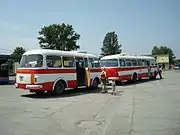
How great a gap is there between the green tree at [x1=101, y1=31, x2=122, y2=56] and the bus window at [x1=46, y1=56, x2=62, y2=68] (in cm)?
9159

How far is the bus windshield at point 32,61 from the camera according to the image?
15.7 meters

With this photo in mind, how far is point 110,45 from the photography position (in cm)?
10950

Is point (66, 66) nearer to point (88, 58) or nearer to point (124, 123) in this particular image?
point (88, 58)

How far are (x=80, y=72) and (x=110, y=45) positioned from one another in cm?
9094

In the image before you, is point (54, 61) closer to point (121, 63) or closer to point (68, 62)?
point (68, 62)

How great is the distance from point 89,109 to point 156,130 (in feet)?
14.1

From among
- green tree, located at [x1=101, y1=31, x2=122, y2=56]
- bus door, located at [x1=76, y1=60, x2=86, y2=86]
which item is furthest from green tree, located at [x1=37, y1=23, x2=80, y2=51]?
green tree, located at [x1=101, y1=31, x2=122, y2=56]

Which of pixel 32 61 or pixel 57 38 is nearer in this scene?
pixel 32 61

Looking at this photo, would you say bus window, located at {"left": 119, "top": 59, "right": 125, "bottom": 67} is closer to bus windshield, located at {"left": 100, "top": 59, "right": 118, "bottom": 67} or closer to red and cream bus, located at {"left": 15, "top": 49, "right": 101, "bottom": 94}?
bus windshield, located at {"left": 100, "top": 59, "right": 118, "bottom": 67}

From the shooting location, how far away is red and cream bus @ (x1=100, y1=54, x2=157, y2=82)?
80.4 feet

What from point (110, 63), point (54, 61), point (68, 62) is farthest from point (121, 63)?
point (54, 61)

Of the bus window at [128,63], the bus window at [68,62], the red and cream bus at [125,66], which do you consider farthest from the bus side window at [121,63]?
the bus window at [68,62]

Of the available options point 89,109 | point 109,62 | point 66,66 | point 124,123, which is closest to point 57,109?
point 89,109

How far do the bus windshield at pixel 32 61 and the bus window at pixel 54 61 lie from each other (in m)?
0.47
